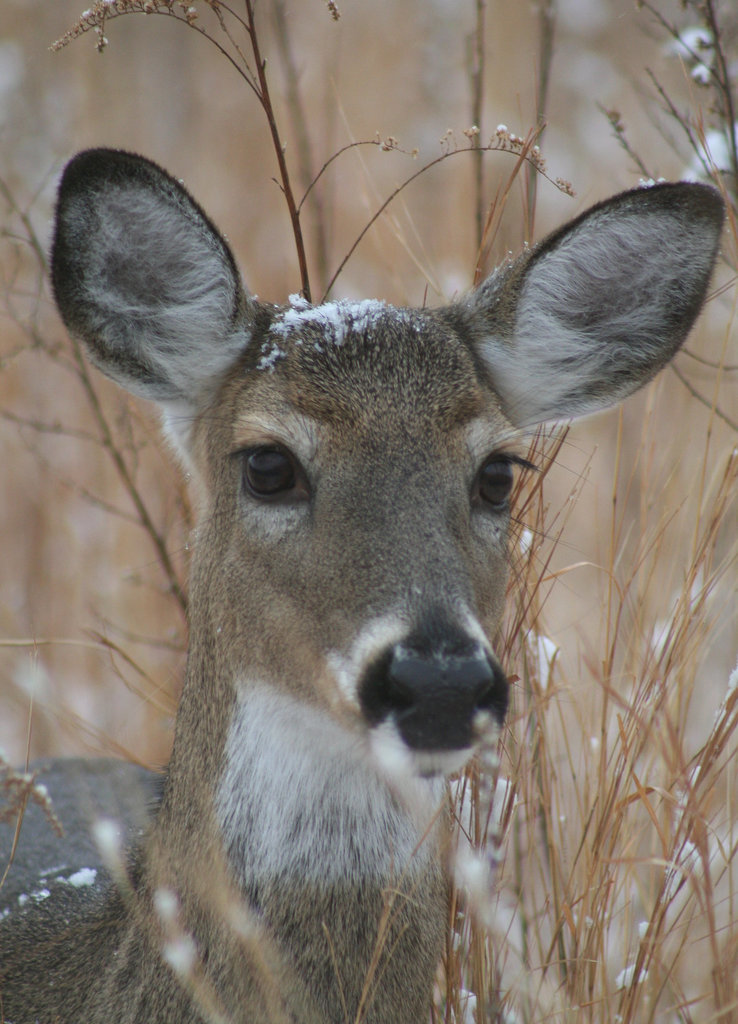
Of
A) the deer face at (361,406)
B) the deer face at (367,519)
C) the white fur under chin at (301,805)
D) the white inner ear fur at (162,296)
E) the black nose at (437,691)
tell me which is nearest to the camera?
the black nose at (437,691)

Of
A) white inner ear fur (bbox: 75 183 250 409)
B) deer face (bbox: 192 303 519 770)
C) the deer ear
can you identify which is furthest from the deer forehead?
the deer ear

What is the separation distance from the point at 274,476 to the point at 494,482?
0.56 meters

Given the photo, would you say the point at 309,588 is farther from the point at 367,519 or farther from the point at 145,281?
the point at 145,281

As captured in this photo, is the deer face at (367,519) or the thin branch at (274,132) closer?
the deer face at (367,519)

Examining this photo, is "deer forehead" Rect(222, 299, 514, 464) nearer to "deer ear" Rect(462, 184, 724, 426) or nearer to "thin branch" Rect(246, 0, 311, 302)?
"deer ear" Rect(462, 184, 724, 426)

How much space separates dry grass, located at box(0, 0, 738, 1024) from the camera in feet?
11.2

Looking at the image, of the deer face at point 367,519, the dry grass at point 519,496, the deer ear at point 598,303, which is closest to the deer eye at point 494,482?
the deer face at point 367,519

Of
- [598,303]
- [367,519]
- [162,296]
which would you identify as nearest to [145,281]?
[162,296]

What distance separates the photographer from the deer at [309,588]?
2.69m

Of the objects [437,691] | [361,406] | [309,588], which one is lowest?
[437,691]

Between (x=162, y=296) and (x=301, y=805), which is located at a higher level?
(x=162, y=296)

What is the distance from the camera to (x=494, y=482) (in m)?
3.17

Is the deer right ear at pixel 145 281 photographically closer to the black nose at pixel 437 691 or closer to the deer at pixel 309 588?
the deer at pixel 309 588

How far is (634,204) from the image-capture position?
3285 mm
